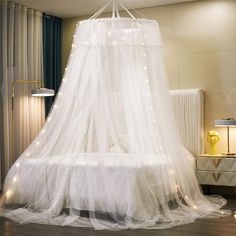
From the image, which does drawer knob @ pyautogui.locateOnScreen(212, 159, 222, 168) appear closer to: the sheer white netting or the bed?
the sheer white netting

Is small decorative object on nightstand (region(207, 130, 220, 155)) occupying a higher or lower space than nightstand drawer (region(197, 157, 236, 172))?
higher

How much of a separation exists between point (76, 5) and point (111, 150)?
2.84 meters

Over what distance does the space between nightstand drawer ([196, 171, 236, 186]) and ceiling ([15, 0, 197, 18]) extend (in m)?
2.54

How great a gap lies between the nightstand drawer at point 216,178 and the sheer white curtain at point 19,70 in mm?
2637

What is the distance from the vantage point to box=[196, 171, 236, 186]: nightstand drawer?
5508mm

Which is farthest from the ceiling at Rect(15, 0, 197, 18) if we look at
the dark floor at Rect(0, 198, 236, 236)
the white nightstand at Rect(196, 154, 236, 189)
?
the dark floor at Rect(0, 198, 236, 236)

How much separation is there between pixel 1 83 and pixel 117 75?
2051mm

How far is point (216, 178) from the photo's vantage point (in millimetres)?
5594

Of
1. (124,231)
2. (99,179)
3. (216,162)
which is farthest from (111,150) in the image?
(216,162)

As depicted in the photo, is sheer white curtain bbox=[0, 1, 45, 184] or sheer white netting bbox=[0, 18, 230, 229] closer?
sheer white netting bbox=[0, 18, 230, 229]

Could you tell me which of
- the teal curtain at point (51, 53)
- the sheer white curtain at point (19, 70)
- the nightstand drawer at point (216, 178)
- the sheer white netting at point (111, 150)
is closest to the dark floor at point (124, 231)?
the sheer white netting at point (111, 150)

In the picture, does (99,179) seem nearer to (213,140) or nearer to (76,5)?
(213,140)

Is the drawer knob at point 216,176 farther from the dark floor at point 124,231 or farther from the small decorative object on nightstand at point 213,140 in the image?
the dark floor at point 124,231

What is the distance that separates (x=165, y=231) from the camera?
391 centimetres
